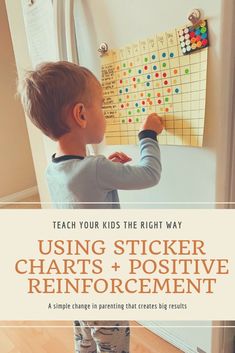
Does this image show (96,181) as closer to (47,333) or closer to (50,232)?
(50,232)

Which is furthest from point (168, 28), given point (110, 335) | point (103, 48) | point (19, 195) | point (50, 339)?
→ point (19, 195)

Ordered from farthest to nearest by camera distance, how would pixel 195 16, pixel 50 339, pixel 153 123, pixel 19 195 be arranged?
pixel 19 195, pixel 50 339, pixel 153 123, pixel 195 16

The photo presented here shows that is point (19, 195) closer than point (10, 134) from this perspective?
No

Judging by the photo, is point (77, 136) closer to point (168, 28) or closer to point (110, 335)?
point (168, 28)

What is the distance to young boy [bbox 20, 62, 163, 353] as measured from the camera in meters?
0.65

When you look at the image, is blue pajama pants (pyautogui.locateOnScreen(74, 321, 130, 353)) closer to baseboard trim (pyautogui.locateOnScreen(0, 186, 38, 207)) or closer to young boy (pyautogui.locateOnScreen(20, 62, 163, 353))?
young boy (pyautogui.locateOnScreen(20, 62, 163, 353))

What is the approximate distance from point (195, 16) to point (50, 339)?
1.17 meters

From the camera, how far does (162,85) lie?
2.43 ft

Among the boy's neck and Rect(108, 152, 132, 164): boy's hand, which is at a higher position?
the boy's neck

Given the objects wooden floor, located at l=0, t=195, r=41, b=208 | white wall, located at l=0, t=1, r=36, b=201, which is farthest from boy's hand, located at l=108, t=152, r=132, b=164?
white wall, located at l=0, t=1, r=36, b=201

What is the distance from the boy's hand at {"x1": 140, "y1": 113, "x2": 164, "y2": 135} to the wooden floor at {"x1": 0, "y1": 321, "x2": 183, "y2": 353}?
0.76 metres

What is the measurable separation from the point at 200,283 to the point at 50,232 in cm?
40

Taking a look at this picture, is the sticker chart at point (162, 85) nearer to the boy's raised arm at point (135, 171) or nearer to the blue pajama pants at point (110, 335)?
the boy's raised arm at point (135, 171)

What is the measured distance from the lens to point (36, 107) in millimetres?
658
